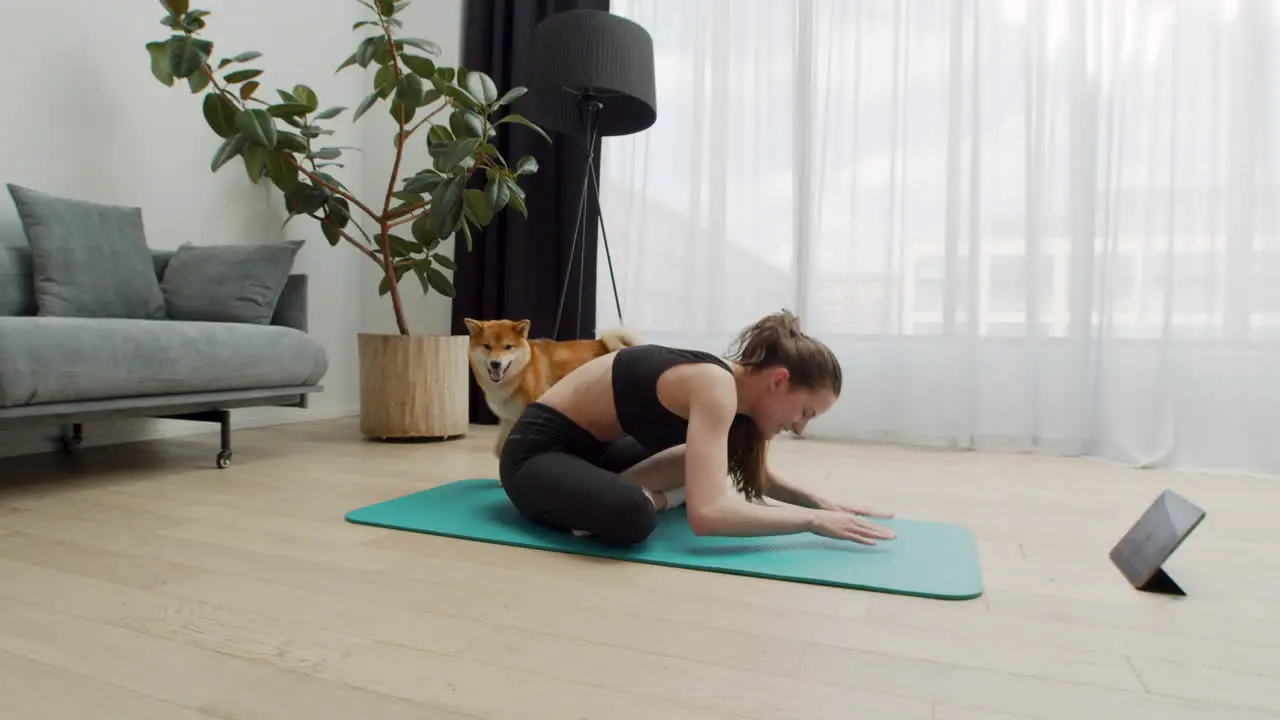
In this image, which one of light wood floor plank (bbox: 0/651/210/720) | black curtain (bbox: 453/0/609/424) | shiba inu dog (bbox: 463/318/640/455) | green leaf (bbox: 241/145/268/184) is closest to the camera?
light wood floor plank (bbox: 0/651/210/720)

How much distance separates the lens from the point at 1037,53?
2.98 meters

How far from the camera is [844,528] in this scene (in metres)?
1.47

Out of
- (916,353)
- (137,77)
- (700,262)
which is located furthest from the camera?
(700,262)

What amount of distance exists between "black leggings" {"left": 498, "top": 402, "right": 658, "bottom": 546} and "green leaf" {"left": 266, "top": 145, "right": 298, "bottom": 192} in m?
1.72

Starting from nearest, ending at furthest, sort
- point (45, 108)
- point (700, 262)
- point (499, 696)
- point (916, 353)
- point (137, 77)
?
point (499, 696) → point (45, 108) → point (137, 77) → point (916, 353) → point (700, 262)

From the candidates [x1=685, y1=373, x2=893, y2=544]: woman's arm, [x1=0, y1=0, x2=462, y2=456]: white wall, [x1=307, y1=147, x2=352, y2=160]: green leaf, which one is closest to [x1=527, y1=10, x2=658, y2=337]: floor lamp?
[x1=307, y1=147, x2=352, y2=160]: green leaf

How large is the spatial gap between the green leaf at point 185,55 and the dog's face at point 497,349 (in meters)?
1.25

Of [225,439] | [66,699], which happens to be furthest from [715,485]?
[225,439]

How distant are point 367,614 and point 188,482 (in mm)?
A: 1328

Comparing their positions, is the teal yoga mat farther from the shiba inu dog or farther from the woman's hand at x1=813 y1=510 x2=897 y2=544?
the shiba inu dog

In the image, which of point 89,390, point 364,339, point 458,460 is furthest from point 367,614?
point 364,339

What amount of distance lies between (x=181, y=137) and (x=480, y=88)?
4.27 feet

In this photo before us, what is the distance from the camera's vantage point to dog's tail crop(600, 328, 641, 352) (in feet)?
8.50

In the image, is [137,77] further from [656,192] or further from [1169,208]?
[1169,208]
